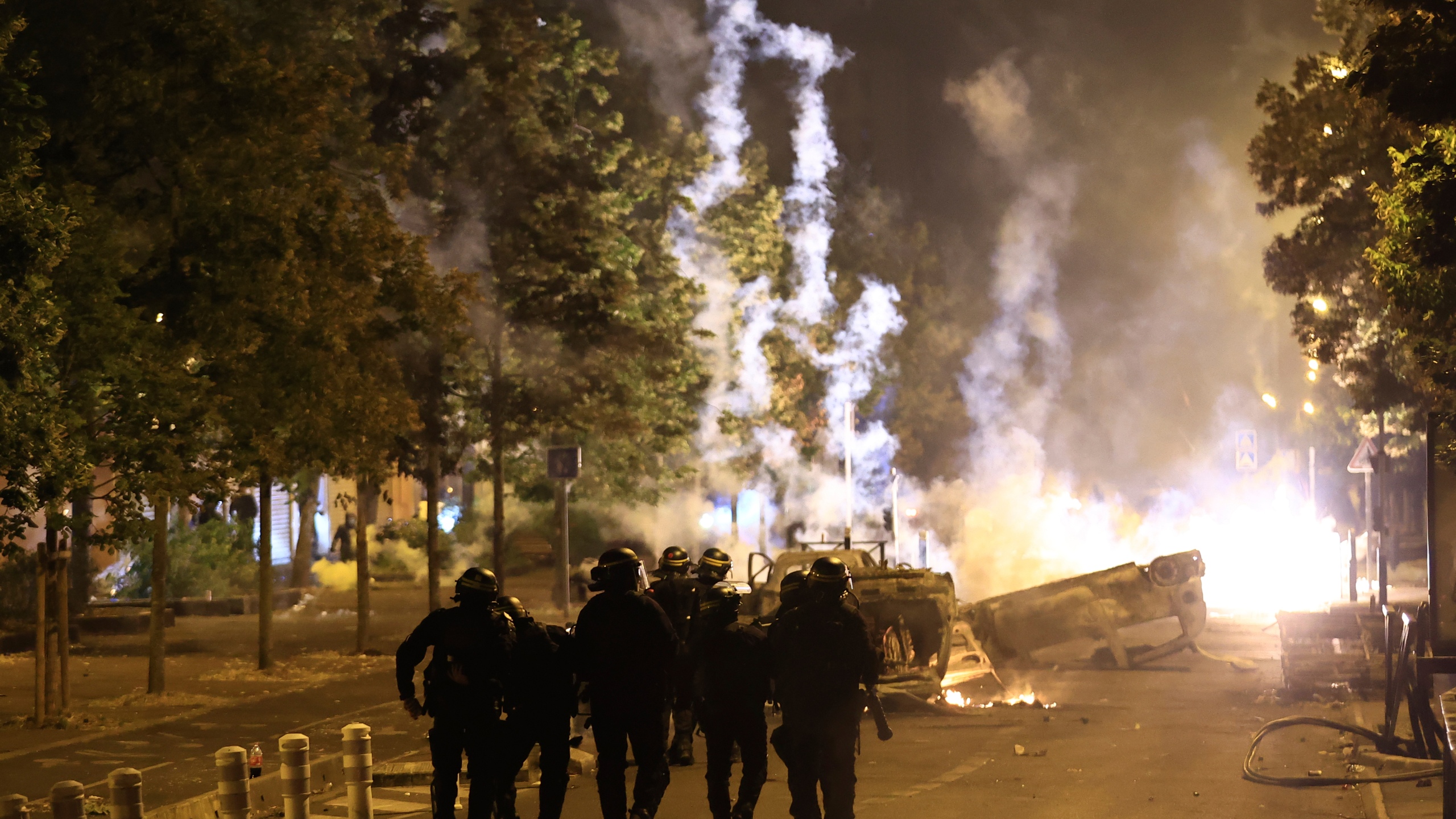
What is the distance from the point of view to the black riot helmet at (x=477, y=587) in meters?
8.07

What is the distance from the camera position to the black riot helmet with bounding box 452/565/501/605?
8070mm

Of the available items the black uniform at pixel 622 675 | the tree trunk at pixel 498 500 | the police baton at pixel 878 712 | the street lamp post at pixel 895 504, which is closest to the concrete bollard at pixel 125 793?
the black uniform at pixel 622 675

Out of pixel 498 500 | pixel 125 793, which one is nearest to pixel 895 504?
pixel 498 500

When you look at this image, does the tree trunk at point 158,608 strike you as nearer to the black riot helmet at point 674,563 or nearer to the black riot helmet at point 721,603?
the black riot helmet at point 674,563

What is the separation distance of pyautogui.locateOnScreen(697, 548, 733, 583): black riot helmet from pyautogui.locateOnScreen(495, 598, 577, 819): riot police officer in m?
2.52

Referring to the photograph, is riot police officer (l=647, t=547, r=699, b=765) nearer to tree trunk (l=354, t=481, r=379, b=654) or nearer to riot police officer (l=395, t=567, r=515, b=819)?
riot police officer (l=395, t=567, r=515, b=819)

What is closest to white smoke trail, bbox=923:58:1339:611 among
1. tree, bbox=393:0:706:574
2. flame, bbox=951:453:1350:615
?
flame, bbox=951:453:1350:615

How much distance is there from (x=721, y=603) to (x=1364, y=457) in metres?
22.1

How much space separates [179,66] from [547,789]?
11.0 meters

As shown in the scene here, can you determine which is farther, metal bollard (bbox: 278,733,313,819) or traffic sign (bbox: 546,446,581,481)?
traffic sign (bbox: 546,446,581,481)

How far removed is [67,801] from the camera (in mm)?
6934

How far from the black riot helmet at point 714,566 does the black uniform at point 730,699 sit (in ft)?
6.32

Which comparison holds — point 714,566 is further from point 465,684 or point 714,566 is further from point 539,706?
point 465,684

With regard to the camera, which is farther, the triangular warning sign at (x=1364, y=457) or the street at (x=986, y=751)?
the triangular warning sign at (x=1364, y=457)
